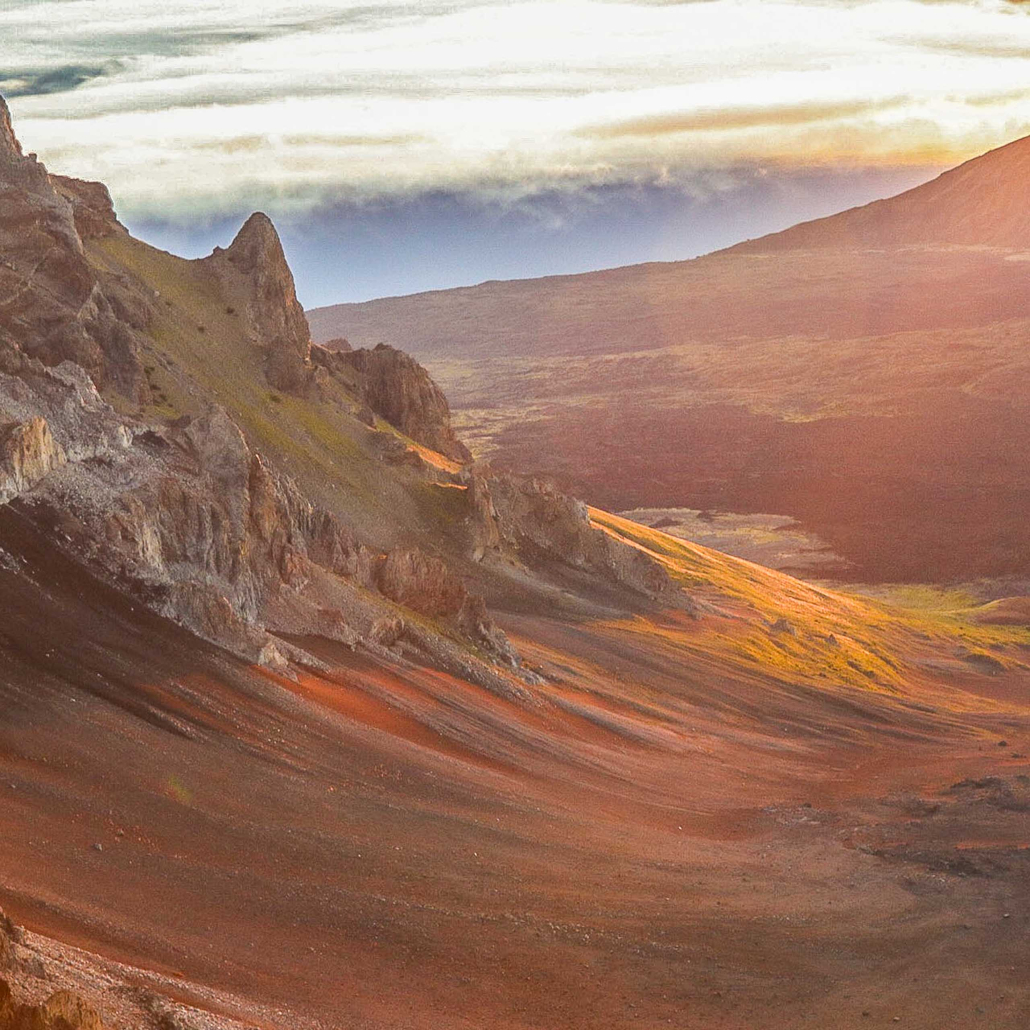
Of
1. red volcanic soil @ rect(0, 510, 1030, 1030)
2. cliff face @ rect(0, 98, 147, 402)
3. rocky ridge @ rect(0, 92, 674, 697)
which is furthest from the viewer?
cliff face @ rect(0, 98, 147, 402)

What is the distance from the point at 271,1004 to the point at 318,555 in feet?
119

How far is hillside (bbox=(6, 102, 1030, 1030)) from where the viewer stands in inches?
1177

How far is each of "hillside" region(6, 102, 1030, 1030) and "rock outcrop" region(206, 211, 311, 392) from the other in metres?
0.44

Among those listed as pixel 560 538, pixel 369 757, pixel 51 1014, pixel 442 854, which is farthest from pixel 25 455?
pixel 560 538

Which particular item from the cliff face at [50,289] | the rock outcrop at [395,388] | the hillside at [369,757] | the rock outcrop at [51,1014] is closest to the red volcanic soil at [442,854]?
the hillside at [369,757]

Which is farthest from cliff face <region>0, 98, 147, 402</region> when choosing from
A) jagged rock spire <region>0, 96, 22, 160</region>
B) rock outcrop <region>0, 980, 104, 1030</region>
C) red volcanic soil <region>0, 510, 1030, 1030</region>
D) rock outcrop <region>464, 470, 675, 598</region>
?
rock outcrop <region>0, 980, 104, 1030</region>

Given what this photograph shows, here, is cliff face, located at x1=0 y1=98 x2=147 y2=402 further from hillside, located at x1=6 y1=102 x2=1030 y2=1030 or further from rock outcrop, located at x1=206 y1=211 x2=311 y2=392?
rock outcrop, located at x1=206 y1=211 x2=311 y2=392

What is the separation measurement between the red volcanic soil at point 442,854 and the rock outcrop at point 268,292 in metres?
34.7

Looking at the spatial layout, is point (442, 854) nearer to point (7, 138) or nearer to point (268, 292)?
point (7, 138)

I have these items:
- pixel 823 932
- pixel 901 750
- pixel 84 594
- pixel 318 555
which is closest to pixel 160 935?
pixel 84 594

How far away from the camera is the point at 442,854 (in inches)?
1475

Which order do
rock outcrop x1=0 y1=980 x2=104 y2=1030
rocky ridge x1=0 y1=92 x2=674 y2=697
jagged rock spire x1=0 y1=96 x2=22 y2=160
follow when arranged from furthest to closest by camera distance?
jagged rock spire x1=0 y1=96 x2=22 y2=160, rocky ridge x1=0 y1=92 x2=674 y2=697, rock outcrop x1=0 y1=980 x2=104 y2=1030

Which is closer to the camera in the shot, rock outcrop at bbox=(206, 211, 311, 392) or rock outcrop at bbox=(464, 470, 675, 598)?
rock outcrop at bbox=(206, 211, 311, 392)

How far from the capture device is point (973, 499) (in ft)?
595
